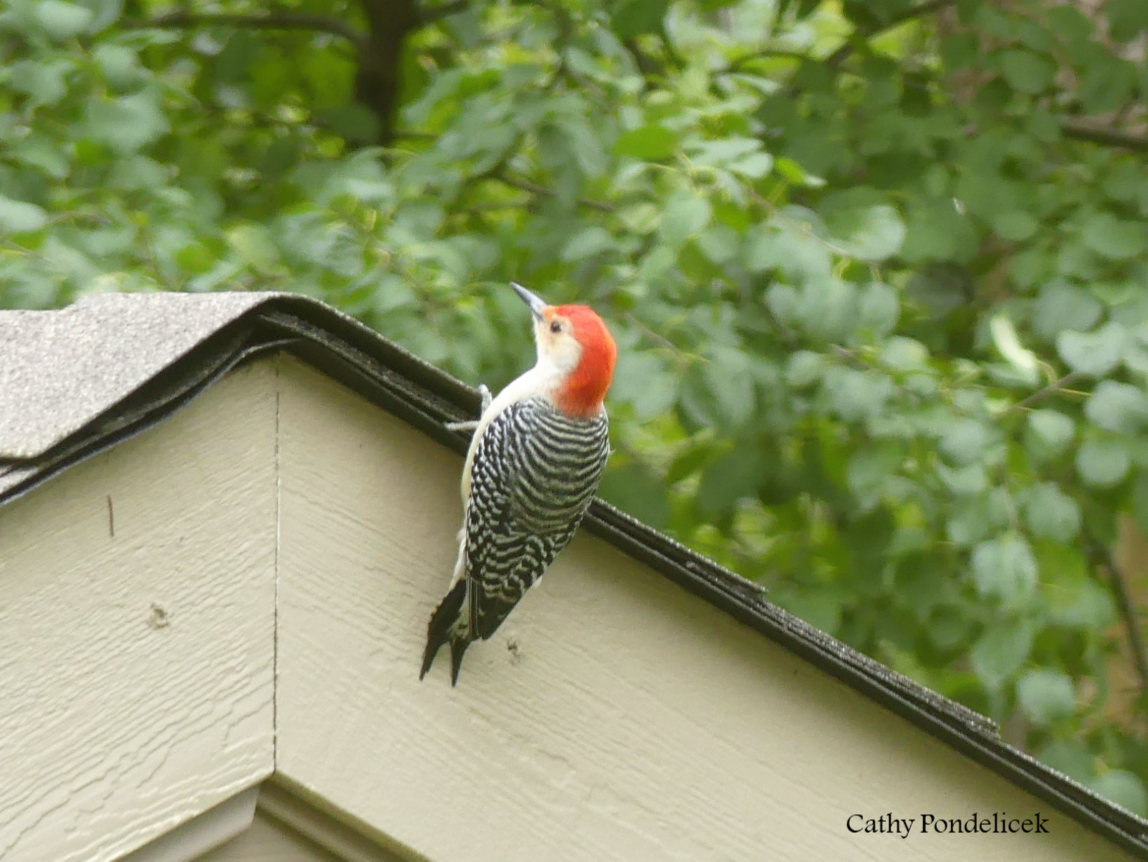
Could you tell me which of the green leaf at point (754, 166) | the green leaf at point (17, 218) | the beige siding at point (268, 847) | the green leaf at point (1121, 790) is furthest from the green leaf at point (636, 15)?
the beige siding at point (268, 847)

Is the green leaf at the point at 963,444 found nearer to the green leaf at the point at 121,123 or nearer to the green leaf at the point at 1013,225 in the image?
the green leaf at the point at 1013,225

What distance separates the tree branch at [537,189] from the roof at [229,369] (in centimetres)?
184

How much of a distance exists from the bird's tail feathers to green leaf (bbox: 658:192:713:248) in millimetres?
1212

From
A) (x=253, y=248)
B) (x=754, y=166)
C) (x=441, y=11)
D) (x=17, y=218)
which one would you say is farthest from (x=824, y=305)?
(x=441, y=11)

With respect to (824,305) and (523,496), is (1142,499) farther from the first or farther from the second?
(523,496)

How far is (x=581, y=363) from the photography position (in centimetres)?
235

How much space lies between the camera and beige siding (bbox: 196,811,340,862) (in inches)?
59.2

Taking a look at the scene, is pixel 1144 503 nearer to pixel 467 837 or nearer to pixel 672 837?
pixel 672 837

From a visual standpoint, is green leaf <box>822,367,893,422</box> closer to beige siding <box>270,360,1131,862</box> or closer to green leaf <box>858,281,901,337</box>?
green leaf <box>858,281,901,337</box>

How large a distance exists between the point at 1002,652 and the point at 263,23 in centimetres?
293

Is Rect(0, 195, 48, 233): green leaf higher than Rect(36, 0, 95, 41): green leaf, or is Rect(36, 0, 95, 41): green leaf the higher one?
Rect(36, 0, 95, 41): green leaf

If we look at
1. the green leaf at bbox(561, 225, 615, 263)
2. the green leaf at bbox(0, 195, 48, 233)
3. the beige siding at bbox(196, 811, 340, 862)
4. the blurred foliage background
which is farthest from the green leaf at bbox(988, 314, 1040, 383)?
the green leaf at bbox(0, 195, 48, 233)

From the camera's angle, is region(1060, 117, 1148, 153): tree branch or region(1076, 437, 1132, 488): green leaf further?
region(1060, 117, 1148, 153): tree branch

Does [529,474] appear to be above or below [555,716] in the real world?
below
